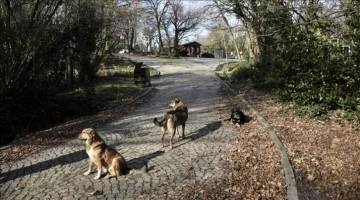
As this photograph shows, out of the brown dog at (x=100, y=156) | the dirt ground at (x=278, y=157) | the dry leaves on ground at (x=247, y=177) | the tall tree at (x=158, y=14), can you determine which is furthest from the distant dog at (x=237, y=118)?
the tall tree at (x=158, y=14)

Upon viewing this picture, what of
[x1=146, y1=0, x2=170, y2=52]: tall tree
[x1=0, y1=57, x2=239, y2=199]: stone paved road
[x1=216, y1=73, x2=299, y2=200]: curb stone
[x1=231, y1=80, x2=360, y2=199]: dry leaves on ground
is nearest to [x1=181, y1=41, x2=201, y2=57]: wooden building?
[x1=146, y1=0, x2=170, y2=52]: tall tree

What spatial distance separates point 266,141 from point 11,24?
938cm

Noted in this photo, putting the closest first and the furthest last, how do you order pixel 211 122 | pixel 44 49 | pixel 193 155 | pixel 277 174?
pixel 277 174
pixel 193 155
pixel 211 122
pixel 44 49

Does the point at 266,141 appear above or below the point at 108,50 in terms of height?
below

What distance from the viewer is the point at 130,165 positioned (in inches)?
317

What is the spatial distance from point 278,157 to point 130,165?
307 centimetres

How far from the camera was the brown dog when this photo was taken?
23.4 ft

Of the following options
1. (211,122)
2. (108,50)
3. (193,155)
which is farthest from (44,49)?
(108,50)

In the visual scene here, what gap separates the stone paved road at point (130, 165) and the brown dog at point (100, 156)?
0.18 meters

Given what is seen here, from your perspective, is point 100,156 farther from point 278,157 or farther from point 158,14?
point 158,14

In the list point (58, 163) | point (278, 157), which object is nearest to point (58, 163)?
point (58, 163)

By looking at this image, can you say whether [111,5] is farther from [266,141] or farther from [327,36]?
[266,141]

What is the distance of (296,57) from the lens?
543 inches

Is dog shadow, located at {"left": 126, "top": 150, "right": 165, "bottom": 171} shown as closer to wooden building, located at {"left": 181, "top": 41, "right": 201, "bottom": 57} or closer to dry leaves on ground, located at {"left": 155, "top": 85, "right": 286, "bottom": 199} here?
dry leaves on ground, located at {"left": 155, "top": 85, "right": 286, "bottom": 199}
